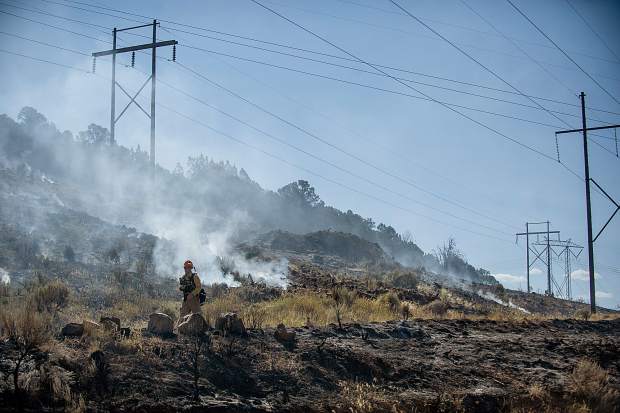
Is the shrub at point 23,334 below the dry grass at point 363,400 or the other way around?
the other way around

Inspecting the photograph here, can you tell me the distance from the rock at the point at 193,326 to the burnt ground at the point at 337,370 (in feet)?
1.38

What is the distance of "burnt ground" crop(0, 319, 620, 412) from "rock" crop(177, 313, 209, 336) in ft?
1.38

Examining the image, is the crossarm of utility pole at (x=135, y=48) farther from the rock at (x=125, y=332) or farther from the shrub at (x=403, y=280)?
the rock at (x=125, y=332)

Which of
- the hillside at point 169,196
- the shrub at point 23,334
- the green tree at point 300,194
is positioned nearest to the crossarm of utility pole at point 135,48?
the hillside at point 169,196

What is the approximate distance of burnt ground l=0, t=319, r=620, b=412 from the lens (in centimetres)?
883

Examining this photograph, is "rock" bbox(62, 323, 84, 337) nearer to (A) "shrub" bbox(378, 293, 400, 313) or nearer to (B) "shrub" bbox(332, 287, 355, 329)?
(B) "shrub" bbox(332, 287, 355, 329)

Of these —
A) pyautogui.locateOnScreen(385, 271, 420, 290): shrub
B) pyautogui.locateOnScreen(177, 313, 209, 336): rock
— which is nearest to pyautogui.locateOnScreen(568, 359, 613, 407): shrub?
pyautogui.locateOnScreen(177, 313, 209, 336): rock

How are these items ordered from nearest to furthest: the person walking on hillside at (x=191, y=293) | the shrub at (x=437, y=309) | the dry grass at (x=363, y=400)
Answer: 1. the dry grass at (x=363, y=400)
2. the person walking on hillside at (x=191, y=293)
3. the shrub at (x=437, y=309)

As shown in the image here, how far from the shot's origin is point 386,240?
280ft

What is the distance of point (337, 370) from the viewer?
11.0 m

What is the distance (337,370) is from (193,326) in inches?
110

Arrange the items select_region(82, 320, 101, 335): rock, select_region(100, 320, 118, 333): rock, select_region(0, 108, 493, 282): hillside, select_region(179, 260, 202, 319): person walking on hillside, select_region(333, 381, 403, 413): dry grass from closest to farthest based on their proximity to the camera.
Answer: select_region(333, 381, 403, 413): dry grass
select_region(82, 320, 101, 335): rock
select_region(100, 320, 118, 333): rock
select_region(179, 260, 202, 319): person walking on hillside
select_region(0, 108, 493, 282): hillside

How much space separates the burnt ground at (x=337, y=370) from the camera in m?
8.83

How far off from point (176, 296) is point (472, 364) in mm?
12869
